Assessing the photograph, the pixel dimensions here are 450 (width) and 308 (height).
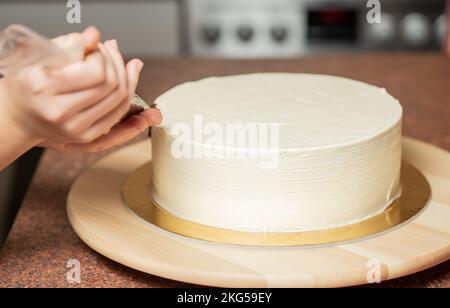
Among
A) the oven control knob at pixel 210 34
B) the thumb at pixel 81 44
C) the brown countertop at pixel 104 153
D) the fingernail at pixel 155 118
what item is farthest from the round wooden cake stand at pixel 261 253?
the oven control knob at pixel 210 34

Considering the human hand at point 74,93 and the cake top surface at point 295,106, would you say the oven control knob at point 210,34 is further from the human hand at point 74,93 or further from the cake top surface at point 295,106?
the human hand at point 74,93

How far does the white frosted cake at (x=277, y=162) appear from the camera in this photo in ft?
3.47

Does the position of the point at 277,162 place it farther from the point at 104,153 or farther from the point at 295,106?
the point at 104,153

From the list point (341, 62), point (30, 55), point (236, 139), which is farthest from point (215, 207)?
point (341, 62)

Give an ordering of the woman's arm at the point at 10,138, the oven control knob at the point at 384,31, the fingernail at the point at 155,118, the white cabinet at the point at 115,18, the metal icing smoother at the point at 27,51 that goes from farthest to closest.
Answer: the oven control knob at the point at 384,31 → the white cabinet at the point at 115,18 → the fingernail at the point at 155,118 → the woman's arm at the point at 10,138 → the metal icing smoother at the point at 27,51

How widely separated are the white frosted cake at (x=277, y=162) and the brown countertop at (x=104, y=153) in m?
0.14

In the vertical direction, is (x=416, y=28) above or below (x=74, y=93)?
below

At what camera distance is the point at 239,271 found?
950 millimetres

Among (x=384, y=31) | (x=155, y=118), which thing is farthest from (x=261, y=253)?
(x=384, y=31)

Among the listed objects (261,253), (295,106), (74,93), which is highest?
(74,93)

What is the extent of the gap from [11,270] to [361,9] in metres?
2.26

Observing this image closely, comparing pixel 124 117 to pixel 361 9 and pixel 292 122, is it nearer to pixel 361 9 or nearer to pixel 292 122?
pixel 292 122

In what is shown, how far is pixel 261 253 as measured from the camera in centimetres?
100

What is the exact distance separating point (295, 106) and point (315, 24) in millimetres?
1932
